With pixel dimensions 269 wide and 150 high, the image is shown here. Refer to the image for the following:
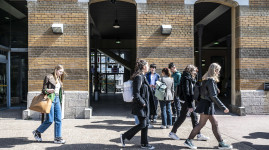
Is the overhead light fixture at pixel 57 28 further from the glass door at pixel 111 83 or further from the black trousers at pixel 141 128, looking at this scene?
the glass door at pixel 111 83

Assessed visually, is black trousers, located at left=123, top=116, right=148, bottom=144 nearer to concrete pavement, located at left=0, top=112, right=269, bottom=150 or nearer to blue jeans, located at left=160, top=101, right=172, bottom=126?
concrete pavement, located at left=0, top=112, right=269, bottom=150

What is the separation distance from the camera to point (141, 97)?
4.26 m

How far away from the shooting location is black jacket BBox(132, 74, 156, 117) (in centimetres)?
420

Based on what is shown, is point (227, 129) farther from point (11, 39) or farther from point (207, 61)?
point (207, 61)

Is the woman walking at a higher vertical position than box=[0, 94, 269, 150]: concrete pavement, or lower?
higher

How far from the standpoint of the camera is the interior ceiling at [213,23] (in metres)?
10.2

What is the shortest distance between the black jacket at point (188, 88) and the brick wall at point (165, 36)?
303cm

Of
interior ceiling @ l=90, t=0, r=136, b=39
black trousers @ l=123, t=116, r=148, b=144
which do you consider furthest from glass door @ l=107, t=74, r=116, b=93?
black trousers @ l=123, t=116, r=148, b=144

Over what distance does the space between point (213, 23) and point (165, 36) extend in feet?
22.6

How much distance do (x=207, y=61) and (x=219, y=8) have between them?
38.4 feet

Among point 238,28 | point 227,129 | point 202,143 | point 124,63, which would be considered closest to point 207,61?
point 124,63

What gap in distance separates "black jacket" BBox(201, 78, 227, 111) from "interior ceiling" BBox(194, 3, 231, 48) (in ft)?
21.1

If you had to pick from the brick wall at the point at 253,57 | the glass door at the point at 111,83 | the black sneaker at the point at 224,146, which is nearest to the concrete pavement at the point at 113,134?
the black sneaker at the point at 224,146

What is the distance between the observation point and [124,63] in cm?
2025
